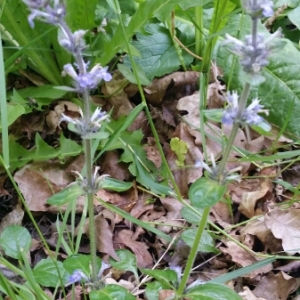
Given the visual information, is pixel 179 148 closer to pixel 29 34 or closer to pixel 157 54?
pixel 157 54

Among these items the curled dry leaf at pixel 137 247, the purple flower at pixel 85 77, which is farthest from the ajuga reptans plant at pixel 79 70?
the curled dry leaf at pixel 137 247

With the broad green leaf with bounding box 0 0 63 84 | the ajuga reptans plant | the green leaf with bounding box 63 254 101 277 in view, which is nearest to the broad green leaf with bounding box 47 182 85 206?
the ajuga reptans plant

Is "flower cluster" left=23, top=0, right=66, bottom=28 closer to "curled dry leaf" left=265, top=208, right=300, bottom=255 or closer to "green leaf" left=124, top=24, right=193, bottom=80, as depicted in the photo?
"curled dry leaf" left=265, top=208, right=300, bottom=255

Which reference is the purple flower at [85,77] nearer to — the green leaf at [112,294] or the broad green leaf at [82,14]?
the green leaf at [112,294]

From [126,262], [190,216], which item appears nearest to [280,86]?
[190,216]

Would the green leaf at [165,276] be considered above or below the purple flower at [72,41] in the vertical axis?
below
